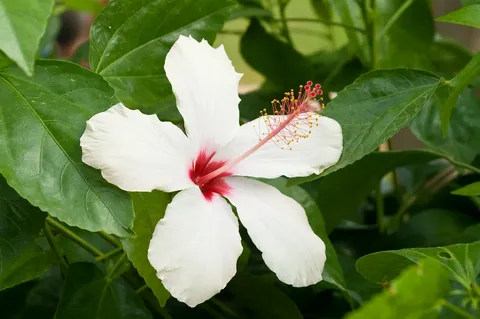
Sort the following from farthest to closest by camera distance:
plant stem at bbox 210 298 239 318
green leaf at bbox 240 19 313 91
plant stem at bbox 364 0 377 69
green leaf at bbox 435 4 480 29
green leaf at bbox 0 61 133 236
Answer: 1. green leaf at bbox 240 19 313 91
2. plant stem at bbox 364 0 377 69
3. plant stem at bbox 210 298 239 318
4. green leaf at bbox 435 4 480 29
5. green leaf at bbox 0 61 133 236

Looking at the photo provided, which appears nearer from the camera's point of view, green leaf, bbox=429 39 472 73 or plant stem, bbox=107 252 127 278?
plant stem, bbox=107 252 127 278

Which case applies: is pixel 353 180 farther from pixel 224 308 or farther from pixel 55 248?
pixel 55 248

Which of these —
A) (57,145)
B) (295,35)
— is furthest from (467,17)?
(295,35)

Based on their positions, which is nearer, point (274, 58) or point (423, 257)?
point (423, 257)

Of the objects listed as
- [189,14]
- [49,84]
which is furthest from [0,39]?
[189,14]

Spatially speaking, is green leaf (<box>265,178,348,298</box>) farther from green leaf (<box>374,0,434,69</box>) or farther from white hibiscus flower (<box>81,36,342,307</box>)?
green leaf (<box>374,0,434,69</box>)

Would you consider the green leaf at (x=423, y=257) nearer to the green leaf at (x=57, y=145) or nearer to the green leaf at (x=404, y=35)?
the green leaf at (x=57, y=145)

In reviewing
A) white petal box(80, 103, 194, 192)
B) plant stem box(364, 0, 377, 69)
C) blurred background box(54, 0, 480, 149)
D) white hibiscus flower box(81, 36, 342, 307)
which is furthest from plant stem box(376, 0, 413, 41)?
white petal box(80, 103, 194, 192)

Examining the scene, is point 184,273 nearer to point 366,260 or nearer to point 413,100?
point 366,260
